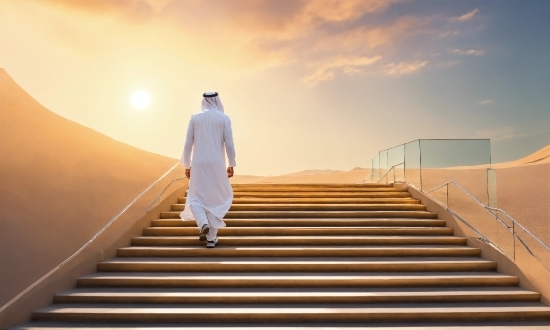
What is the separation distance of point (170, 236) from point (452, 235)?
3925 millimetres

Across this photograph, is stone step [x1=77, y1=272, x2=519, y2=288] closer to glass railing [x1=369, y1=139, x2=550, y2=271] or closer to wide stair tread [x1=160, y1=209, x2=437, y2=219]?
glass railing [x1=369, y1=139, x2=550, y2=271]

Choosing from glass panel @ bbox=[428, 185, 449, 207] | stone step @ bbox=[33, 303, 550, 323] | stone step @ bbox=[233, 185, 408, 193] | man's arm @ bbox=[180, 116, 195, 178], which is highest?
man's arm @ bbox=[180, 116, 195, 178]

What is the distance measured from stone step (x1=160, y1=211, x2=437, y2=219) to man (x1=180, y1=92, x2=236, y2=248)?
1.03m

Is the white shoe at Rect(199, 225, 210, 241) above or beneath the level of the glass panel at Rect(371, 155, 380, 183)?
beneath

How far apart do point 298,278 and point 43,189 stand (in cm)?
406

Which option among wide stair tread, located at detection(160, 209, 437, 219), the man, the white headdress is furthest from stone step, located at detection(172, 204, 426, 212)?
the white headdress

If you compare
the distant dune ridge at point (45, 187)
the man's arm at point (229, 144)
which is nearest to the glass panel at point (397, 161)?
the man's arm at point (229, 144)

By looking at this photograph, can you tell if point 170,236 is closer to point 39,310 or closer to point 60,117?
point 39,310

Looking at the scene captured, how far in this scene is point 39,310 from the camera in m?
4.21

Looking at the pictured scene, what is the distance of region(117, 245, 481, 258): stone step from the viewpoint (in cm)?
543

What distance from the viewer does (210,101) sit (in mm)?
5906

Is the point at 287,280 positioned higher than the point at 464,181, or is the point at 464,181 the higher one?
the point at 464,181

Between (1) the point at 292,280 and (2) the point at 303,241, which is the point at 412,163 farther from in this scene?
(1) the point at 292,280

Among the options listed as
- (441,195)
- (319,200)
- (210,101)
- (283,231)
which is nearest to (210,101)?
(210,101)
